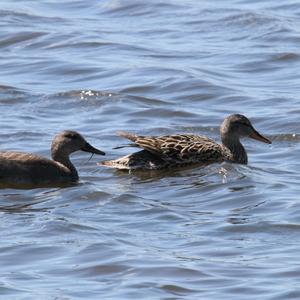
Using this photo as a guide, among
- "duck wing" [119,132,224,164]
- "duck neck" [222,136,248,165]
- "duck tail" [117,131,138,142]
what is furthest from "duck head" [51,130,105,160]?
"duck neck" [222,136,248,165]

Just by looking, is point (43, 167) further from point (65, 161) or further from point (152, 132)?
point (152, 132)

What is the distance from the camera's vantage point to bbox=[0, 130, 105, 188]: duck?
1459 cm

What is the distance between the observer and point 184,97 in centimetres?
1878

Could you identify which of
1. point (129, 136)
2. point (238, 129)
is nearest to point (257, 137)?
point (238, 129)

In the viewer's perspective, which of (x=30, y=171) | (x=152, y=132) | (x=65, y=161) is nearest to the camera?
(x=30, y=171)

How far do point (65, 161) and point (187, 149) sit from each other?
1331 mm

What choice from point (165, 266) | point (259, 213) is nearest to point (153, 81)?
point (259, 213)

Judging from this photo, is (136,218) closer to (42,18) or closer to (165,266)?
(165,266)

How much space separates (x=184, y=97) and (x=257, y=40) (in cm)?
325

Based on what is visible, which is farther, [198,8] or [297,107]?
[198,8]

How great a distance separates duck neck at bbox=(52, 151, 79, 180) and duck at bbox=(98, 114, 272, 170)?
0.36 meters

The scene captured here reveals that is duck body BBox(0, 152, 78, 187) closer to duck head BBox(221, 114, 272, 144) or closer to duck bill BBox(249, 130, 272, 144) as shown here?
duck head BBox(221, 114, 272, 144)

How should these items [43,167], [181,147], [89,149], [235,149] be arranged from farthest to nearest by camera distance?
[235,149] < [181,147] < [89,149] < [43,167]

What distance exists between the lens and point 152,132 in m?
17.0
